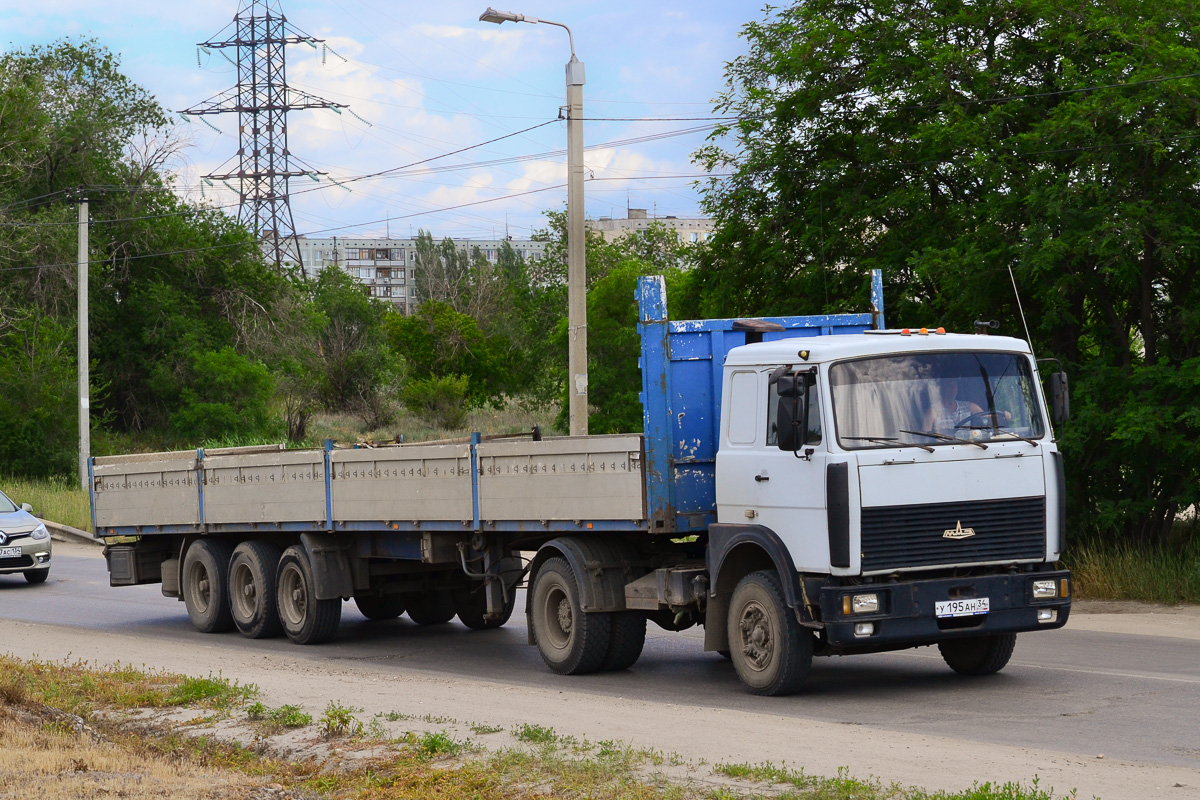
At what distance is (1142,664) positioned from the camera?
10.9m

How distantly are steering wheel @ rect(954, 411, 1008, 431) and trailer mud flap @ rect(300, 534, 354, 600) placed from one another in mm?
6953

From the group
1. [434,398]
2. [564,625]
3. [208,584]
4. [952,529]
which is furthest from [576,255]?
[434,398]

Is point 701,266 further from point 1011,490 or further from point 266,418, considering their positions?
point 266,418

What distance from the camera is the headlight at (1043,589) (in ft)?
31.4

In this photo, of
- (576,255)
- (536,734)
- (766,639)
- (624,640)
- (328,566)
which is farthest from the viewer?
(576,255)

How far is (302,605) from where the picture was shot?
14.3 meters

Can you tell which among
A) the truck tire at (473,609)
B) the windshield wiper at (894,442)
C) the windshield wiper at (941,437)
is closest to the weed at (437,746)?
the windshield wiper at (894,442)

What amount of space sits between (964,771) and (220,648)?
30.0 feet

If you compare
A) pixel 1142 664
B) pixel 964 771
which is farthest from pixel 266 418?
pixel 964 771

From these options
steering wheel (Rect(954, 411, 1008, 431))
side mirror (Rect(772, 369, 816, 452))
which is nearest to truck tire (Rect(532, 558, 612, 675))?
side mirror (Rect(772, 369, 816, 452))

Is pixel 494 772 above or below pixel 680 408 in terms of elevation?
below

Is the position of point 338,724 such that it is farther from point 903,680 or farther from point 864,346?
point 903,680

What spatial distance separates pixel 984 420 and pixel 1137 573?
7.12 m

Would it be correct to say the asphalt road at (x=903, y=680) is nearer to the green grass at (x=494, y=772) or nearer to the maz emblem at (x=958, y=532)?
the maz emblem at (x=958, y=532)
